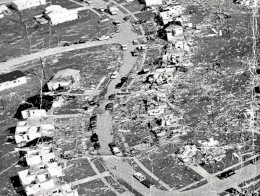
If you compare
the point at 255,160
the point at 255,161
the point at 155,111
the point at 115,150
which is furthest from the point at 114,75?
the point at 255,161

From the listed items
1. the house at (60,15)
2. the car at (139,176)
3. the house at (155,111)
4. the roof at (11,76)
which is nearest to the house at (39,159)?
the car at (139,176)

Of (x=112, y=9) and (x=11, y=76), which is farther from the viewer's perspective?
(x=112, y=9)

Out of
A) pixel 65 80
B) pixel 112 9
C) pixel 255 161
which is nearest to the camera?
pixel 255 161

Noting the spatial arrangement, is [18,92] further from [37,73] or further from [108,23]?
[108,23]

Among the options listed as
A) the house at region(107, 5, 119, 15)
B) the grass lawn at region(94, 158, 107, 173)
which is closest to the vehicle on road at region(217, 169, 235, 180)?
the grass lawn at region(94, 158, 107, 173)

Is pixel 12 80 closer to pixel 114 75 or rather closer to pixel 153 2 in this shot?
pixel 114 75

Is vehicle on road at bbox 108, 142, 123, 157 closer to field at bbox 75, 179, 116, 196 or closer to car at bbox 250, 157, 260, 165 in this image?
field at bbox 75, 179, 116, 196

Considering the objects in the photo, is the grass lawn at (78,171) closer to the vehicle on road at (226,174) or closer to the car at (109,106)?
the car at (109,106)
